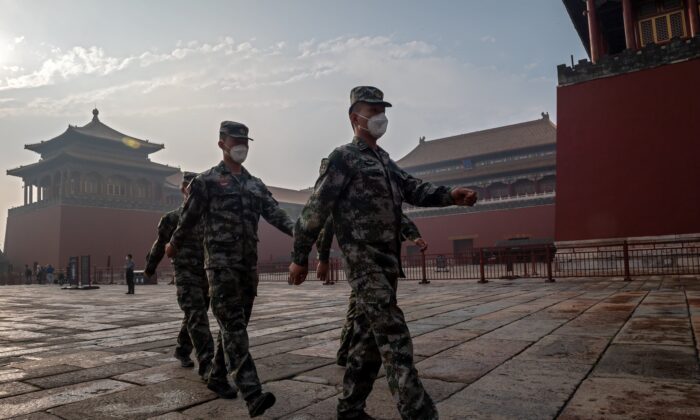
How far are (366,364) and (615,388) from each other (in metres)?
1.31

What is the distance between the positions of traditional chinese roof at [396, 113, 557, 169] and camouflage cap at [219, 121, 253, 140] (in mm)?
28586

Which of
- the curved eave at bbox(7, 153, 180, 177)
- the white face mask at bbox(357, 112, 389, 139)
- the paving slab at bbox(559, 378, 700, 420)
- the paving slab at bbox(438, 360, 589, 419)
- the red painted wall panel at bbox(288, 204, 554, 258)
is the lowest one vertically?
the paving slab at bbox(438, 360, 589, 419)

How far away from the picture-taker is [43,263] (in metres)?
26.0

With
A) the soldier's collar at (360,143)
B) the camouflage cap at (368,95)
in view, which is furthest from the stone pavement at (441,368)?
the camouflage cap at (368,95)

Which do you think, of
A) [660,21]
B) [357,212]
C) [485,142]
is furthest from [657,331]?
[485,142]

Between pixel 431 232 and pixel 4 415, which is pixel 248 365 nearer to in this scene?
pixel 4 415

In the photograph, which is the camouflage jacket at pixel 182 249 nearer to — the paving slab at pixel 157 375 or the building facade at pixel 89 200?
the paving slab at pixel 157 375

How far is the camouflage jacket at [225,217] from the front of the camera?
8.52 feet

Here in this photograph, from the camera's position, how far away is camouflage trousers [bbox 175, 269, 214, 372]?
9.42 feet

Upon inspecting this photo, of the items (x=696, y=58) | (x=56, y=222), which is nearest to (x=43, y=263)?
(x=56, y=222)

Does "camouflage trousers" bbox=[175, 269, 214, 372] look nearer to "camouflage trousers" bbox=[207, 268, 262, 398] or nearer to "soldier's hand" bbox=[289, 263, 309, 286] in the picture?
"camouflage trousers" bbox=[207, 268, 262, 398]

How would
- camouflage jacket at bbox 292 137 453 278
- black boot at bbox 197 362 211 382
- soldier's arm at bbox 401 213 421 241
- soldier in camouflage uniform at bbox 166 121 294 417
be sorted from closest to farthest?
1. camouflage jacket at bbox 292 137 453 278
2. soldier in camouflage uniform at bbox 166 121 294 417
3. soldier's arm at bbox 401 213 421 241
4. black boot at bbox 197 362 211 382

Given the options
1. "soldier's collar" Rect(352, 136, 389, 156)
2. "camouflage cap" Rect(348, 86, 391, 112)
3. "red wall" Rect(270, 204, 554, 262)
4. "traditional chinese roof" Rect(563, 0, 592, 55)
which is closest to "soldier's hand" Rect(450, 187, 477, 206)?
"soldier's collar" Rect(352, 136, 389, 156)

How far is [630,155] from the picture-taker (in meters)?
13.6
